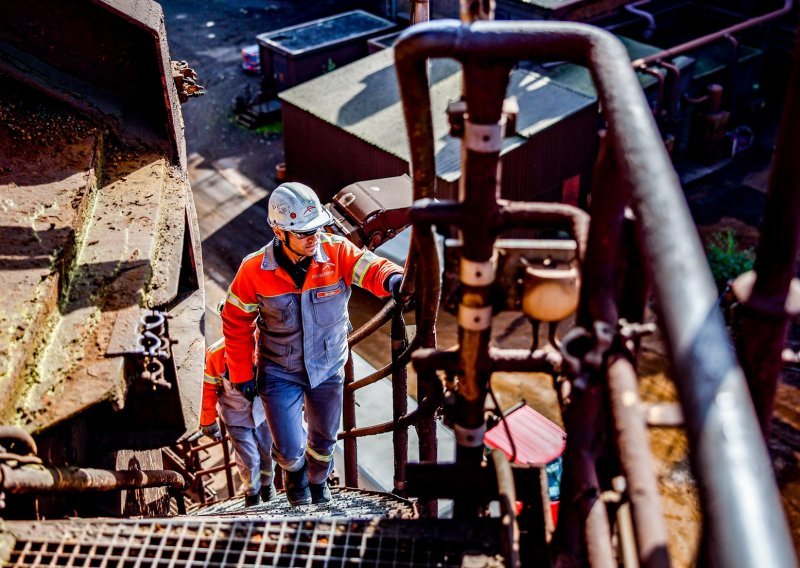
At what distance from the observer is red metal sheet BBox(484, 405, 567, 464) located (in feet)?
31.0

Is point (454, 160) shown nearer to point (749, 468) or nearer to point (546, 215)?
point (546, 215)

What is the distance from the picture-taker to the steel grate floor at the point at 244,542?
284 cm

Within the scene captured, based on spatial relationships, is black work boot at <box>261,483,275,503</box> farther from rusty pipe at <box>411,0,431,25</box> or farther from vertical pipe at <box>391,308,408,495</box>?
rusty pipe at <box>411,0,431,25</box>

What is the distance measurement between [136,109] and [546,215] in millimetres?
4217

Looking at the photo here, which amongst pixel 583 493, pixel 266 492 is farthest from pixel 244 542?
pixel 266 492

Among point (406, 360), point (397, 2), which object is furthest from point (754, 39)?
point (406, 360)

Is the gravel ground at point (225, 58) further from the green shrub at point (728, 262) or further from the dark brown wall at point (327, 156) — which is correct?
the green shrub at point (728, 262)

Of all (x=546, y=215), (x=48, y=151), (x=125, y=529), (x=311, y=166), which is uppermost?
(x=546, y=215)

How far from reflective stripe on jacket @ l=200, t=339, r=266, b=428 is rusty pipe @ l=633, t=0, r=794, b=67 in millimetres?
10671

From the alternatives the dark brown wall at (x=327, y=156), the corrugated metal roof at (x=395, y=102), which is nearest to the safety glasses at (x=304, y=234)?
the corrugated metal roof at (x=395, y=102)

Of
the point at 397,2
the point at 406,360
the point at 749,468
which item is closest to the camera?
the point at 749,468

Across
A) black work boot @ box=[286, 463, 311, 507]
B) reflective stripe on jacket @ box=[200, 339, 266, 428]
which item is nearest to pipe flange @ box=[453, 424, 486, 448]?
reflective stripe on jacket @ box=[200, 339, 266, 428]

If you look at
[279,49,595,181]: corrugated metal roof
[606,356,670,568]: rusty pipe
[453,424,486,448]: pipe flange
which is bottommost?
[279,49,595,181]: corrugated metal roof

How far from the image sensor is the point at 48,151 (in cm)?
522
